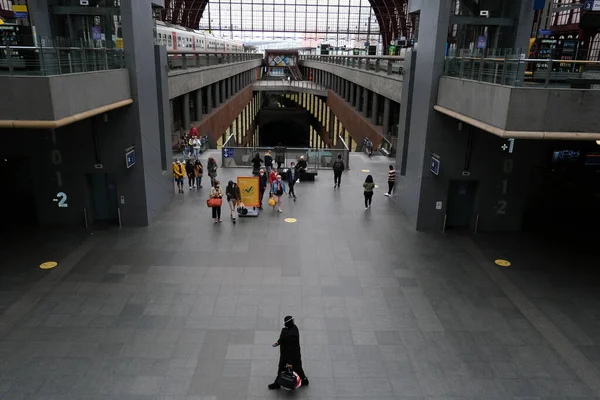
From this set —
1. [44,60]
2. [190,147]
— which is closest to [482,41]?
[44,60]

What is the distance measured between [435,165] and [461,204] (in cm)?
181

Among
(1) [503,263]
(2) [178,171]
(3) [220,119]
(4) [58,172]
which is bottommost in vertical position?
(1) [503,263]

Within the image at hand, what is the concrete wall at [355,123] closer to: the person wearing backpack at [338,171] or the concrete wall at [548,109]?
the person wearing backpack at [338,171]

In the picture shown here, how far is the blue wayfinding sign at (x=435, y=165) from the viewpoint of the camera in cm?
1303

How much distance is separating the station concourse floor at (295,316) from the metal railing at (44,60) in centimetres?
462

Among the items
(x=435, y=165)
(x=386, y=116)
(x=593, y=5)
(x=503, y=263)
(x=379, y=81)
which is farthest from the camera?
(x=386, y=116)

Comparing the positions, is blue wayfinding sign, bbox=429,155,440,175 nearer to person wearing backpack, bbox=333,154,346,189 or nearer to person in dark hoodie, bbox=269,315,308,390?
person wearing backpack, bbox=333,154,346,189

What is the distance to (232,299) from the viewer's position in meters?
9.52

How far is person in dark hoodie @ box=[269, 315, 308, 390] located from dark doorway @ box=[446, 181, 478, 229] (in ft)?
29.2

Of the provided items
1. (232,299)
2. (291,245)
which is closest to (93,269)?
(232,299)

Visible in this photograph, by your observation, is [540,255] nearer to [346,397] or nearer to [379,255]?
[379,255]

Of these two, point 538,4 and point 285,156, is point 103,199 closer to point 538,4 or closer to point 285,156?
point 285,156

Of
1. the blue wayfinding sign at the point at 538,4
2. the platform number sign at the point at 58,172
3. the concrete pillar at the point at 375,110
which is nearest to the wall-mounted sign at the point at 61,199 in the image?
the platform number sign at the point at 58,172

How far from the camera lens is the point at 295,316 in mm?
8922
